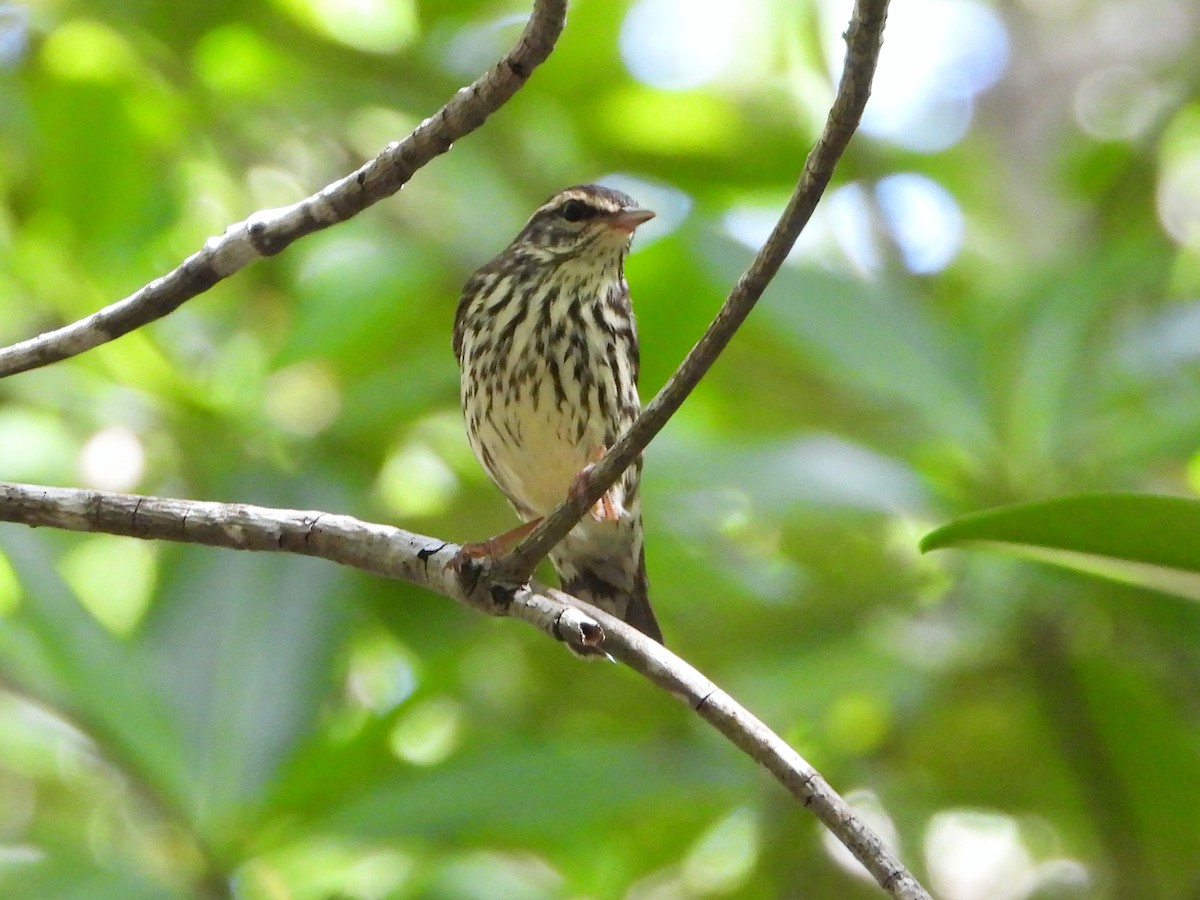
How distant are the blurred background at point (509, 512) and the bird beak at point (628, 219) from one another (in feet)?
0.78

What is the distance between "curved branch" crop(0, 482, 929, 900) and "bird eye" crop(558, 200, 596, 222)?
1639 millimetres

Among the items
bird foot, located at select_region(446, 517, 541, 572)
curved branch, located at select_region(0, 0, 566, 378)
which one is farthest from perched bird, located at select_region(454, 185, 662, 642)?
curved branch, located at select_region(0, 0, 566, 378)

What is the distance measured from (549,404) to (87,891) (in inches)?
60.6

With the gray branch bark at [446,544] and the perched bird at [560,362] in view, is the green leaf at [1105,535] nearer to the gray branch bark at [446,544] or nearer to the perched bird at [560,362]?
the gray branch bark at [446,544]

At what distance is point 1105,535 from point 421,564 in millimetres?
1034

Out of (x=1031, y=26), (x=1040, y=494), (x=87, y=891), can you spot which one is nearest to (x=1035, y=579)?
(x=1040, y=494)

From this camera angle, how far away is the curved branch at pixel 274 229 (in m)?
2.16

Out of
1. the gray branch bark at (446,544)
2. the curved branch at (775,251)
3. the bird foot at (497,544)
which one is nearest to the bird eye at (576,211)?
the bird foot at (497,544)

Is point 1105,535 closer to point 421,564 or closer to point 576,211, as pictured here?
point 421,564

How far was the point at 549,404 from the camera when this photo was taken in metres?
3.87

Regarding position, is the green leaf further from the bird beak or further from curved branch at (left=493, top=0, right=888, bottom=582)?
the bird beak

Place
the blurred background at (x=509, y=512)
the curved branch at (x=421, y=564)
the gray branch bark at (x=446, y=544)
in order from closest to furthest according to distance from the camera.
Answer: the gray branch bark at (x=446, y=544)
the curved branch at (x=421, y=564)
the blurred background at (x=509, y=512)

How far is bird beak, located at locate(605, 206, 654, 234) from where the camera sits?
3.78m

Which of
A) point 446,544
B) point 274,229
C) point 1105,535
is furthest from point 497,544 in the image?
point 1105,535
